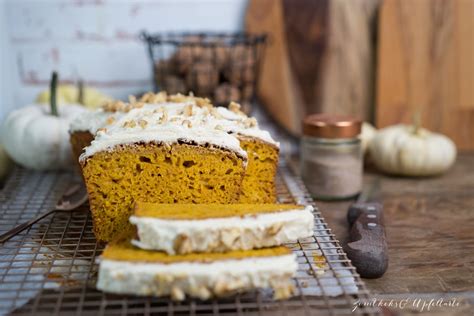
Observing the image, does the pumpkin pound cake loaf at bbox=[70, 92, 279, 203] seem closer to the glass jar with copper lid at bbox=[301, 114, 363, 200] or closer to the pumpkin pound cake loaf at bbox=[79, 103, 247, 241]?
the pumpkin pound cake loaf at bbox=[79, 103, 247, 241]

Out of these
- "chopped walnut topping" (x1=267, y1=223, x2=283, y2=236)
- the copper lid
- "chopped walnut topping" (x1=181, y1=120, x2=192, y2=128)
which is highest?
"chopped walnut topping" (x1=181, y1=120, x2=192, y2=128)

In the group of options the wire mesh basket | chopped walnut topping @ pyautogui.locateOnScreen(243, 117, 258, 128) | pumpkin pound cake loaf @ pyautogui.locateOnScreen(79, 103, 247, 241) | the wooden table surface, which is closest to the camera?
the wooden table surface

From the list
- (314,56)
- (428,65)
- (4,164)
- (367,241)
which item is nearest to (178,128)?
(367,241)

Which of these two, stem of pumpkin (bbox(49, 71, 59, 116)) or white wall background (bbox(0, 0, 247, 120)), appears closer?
stem of pumpkin (bbox(49, 71, 59, 116))

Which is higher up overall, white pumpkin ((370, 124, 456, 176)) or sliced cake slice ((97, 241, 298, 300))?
sliced cake slice ((97, 241, 298, 300))

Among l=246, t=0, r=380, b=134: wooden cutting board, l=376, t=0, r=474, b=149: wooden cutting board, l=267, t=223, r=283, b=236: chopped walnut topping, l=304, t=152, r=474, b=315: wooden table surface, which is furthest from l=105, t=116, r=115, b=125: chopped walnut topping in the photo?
l=376, t=0, r=474, b=149: wooden cutting board

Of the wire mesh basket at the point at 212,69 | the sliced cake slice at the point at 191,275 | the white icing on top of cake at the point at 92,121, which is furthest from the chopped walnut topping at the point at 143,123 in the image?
the wire mesh basket at the point at 212,69

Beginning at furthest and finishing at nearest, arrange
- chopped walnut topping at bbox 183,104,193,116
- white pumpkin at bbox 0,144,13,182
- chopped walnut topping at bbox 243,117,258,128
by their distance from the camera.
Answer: white pumpkin at bbox 0,144,13,182 → chopped walnut topping at bbox 243,117,258,128 → chopped walnut topping at bbox 183,104,193,116

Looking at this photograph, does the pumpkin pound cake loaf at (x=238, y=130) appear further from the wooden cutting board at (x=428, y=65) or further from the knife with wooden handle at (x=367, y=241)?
the wooden cutting board at (x=428, y=65)
